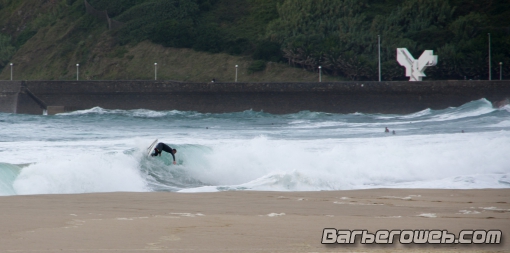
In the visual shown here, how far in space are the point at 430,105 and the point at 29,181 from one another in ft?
95.8

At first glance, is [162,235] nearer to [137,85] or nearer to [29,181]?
[29,181]

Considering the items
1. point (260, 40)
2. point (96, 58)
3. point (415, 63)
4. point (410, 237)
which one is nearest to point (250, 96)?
point (415, 63)

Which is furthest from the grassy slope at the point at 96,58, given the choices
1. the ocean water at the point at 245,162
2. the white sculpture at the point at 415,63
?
the ocean water at the point at 245,162

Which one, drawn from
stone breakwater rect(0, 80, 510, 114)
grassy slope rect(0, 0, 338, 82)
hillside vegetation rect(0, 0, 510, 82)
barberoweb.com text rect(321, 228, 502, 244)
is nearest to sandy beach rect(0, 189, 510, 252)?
barberoweb.com text rect(321, 228, 502, 244)

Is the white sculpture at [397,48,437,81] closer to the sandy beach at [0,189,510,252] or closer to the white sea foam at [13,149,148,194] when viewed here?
the sandy beach at [0,189,510,252]

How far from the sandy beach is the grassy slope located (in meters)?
35.9

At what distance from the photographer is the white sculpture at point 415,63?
129 feet

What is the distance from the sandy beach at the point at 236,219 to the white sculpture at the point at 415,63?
29.9m

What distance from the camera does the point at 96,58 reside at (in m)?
51.7

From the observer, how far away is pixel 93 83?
37625mm

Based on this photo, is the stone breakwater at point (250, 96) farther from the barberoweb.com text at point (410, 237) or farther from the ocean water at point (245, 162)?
the barberoweb.com text at point (410, 237)

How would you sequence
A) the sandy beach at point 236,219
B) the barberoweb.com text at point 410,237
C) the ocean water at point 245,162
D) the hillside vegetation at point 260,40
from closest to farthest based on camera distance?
the sandy beach at point 236,219, the barberoweb.com text at point 410,237, the ocean water at point 245,162, the hillside vegetation at point 260,40

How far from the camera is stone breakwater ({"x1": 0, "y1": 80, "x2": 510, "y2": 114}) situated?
36156 millimetres

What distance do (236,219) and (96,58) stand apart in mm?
46755
